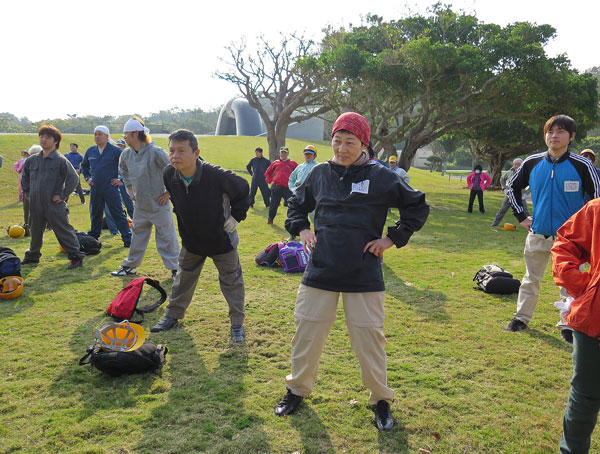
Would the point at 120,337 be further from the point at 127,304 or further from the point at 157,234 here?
the point at 157,234

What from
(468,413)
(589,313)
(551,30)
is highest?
(551,30)

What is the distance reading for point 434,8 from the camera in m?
21.7

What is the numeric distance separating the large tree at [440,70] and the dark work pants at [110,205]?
13.7m

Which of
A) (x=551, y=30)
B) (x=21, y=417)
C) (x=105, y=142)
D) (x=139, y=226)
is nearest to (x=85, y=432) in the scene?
(x=21, y=417)

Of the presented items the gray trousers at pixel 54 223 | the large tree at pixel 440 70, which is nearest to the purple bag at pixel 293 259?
the gray trousers at pixel 54 223

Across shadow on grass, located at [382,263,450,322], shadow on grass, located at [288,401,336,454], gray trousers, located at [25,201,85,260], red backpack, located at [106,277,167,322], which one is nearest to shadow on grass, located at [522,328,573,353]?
shadow on grass, located at [382,263,450,322]

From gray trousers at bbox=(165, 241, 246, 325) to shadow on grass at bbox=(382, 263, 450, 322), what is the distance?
91.0 inches

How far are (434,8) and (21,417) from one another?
2370 centimetres

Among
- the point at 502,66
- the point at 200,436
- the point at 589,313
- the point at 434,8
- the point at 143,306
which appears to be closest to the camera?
the point at 589,313

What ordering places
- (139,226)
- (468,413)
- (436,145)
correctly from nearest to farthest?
1. (468,413)
2. (139,226)
3. (436,145)

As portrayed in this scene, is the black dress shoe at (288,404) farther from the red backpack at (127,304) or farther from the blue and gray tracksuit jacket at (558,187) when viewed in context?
the blue and gray tracksuit jacket at (558,187)

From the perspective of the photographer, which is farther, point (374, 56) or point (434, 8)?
point (434, 8)

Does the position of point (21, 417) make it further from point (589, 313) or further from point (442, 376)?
point (589, 313)

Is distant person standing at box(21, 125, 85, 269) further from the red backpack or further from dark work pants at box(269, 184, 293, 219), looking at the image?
dark work pants at box(269, 184, 293, 219)
